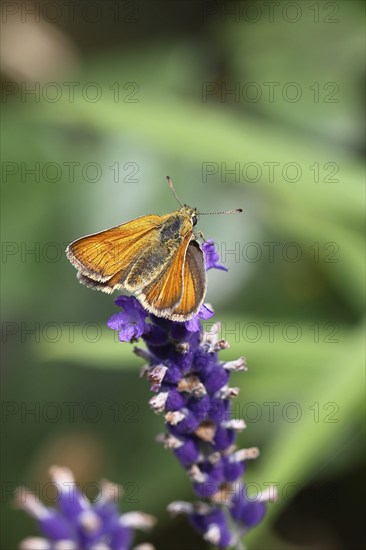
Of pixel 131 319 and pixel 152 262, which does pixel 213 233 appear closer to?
pixel 152 262

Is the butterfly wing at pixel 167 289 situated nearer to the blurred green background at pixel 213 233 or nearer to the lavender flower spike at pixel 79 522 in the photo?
the lavender flower spike at pixel 79 522

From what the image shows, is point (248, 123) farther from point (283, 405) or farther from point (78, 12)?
point (78, 12)

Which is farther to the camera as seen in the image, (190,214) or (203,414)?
(190,214)

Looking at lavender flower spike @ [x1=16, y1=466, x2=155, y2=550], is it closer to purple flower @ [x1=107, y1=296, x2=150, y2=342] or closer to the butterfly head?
purple flower @ [x1=107, y1=296, x2=150, y2=342]

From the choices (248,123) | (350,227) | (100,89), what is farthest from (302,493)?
(100,89)

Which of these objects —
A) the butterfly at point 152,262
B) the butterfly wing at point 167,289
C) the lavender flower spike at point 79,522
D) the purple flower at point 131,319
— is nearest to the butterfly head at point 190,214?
the butterfly at point 152,262

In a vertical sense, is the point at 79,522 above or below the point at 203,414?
below

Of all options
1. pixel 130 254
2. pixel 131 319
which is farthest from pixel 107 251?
pixel 131 319
